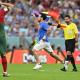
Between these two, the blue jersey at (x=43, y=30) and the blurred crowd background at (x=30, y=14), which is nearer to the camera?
the blue jersey at (x=43, y=30)

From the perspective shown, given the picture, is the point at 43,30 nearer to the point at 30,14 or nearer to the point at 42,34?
the point at 42,34

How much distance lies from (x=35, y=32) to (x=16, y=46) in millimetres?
1572

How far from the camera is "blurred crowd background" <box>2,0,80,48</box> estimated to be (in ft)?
105

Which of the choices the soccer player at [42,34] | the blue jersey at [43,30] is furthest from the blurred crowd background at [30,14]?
the blue jersey at [43,30]

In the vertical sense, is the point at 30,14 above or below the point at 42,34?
below

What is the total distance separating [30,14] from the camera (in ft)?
111

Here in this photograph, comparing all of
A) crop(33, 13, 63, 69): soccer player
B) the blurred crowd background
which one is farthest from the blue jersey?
the blurred crowd background

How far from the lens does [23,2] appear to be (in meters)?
35.5

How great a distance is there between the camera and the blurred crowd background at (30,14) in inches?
1257

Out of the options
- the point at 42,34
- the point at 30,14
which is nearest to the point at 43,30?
the point at 42,34

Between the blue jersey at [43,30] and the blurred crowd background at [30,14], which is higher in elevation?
the blue jersey at [43,30]

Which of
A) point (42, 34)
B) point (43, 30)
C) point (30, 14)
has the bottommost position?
point (30, 14)

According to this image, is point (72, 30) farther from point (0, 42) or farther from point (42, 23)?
point (0, 42)

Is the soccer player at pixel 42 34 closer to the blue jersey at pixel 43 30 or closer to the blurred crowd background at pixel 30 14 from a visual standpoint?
the blue jersey at pixel 43 30
